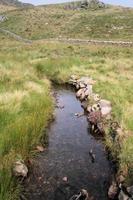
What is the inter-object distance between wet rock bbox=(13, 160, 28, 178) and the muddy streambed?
272 mm

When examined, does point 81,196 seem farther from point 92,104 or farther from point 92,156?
point 92,104

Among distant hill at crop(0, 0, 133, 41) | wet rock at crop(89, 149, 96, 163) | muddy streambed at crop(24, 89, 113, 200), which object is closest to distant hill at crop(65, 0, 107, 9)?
distant hill at crop(0, 0, 133, 41)

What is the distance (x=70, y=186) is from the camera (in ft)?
41.5

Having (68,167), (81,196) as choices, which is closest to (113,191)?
(81,196)

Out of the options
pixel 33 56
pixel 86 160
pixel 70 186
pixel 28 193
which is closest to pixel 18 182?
pixel 28 193

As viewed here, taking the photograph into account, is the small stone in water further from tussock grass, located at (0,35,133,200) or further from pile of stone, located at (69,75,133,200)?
pile of stone, located at (69,75,133,200)

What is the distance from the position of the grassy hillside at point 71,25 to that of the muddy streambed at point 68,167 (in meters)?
52.3

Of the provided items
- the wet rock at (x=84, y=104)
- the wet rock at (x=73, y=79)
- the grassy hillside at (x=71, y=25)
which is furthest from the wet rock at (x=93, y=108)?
the grassy hillside at (x=71, y=25)

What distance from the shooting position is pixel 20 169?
12711 millimetres

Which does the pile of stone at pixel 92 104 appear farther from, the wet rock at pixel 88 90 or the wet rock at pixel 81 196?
the wet rock at pixel 81 196

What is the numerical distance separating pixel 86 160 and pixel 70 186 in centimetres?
229

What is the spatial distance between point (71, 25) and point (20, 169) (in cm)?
7749

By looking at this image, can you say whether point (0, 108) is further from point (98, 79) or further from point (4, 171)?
point (98, 79)

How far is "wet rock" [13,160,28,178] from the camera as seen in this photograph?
41.1 ft
